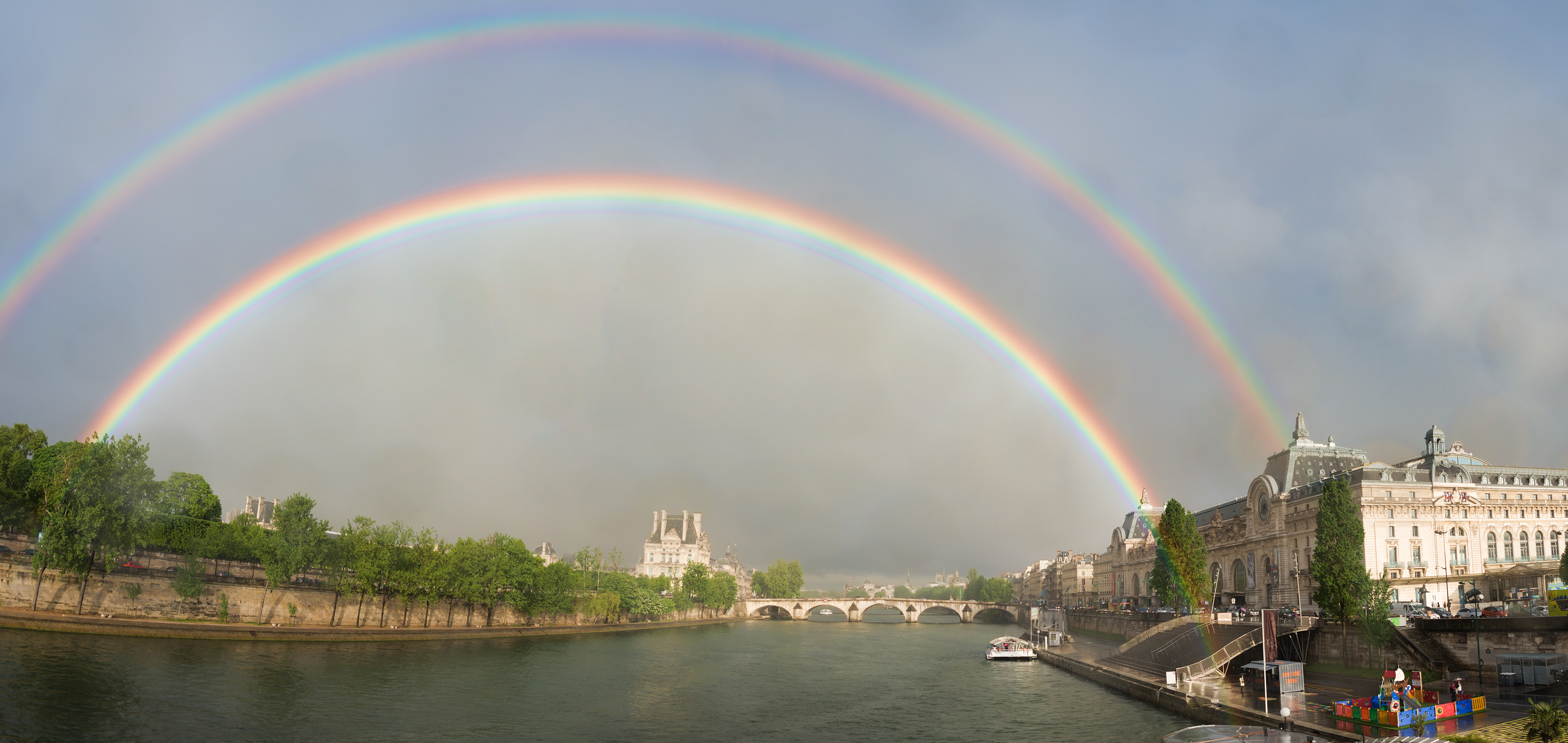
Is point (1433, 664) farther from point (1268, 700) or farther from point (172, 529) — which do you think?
point (172, 529)

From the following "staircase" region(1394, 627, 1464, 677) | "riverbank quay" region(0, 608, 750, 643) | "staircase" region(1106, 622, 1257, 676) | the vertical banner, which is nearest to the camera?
the vertical banner

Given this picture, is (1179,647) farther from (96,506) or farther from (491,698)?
(96,506)

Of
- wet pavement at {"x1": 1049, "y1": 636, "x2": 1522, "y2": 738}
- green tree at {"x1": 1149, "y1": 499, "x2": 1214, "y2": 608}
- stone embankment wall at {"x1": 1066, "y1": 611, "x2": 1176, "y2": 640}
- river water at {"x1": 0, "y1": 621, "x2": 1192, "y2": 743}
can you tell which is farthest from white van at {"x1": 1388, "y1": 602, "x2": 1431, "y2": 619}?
green tree at {"x1": 1149, "y1": 499, "x2": 1214, "y2": 608}

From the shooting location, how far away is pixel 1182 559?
353 feet

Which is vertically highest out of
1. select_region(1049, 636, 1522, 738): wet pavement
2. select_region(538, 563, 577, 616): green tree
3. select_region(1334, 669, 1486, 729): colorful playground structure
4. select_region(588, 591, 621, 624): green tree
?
select_region(1334, 669, 1486, 729): colorful playground structure

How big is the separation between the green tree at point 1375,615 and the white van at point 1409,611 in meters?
1.74

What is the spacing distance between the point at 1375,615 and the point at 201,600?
344 feet

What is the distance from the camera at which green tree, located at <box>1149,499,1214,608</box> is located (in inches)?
4230

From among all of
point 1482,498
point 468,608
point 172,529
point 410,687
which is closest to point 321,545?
point 172,529

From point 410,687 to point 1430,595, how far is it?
335ft

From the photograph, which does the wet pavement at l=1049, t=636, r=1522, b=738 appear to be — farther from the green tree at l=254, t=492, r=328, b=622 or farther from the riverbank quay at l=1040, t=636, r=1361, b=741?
the green tree at l=254, t=492, r=328, b=622

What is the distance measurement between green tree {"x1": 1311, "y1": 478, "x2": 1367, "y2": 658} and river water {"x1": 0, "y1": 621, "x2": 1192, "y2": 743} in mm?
17819

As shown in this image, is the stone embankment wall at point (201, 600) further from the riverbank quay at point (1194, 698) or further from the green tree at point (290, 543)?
the riverbank quay at point (1194, 698)

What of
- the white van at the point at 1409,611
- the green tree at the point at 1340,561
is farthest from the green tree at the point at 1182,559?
the green tree at the point at 1340,561
